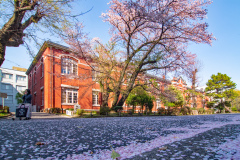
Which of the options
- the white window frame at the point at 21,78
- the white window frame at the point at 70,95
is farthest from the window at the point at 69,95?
the white window frame at the point at 21,78

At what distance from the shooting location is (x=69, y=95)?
2092cm

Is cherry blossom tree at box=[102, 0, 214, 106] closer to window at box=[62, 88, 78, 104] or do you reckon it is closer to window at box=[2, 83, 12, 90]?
window at box=[62, 88, 78, 104]

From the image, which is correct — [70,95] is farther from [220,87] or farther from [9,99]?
[220,87]

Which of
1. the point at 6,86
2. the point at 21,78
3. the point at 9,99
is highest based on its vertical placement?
the point at 21,78

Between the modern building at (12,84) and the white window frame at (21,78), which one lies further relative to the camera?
the white window frame at (21,78)

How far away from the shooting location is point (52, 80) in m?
19.3

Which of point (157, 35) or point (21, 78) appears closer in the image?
point (157, 35)

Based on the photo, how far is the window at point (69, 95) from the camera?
20.4 m

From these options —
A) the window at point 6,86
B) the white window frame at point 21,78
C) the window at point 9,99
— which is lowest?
the window at point 9,99

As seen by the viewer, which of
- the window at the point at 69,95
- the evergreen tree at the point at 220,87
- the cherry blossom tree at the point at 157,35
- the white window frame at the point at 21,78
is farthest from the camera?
the white window frame at the point at 21,78

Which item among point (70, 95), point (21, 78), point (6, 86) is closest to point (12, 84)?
point (6, 86)

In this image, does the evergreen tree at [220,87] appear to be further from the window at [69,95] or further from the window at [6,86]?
the window at [6,86]

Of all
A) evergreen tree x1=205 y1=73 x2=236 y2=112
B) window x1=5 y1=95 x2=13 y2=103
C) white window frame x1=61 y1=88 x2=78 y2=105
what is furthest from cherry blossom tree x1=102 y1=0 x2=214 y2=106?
window x1=5 y1=95 x2=13 y2=103

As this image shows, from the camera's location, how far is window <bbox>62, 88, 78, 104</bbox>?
20406mm
